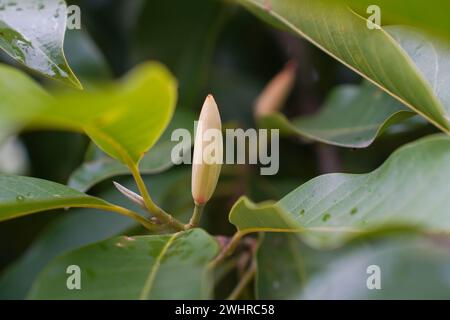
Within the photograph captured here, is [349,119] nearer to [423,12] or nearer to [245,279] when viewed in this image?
[245,279]

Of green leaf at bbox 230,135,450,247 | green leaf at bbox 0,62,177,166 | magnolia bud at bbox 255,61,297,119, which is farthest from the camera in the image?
magnolia bud at bbox 255,61,297,119

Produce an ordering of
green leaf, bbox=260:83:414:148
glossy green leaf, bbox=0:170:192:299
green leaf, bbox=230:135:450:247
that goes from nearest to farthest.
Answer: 1. green leaf, bbox=230:135:450:247
2. green leaf, bbox=260:83:414:148
3. glossy green leaf, bbox=0:170:192:299

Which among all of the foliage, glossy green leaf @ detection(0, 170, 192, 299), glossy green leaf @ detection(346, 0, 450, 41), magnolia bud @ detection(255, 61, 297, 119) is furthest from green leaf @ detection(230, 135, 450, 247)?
magnolia bud @ detection(255, 61, 297, 119)

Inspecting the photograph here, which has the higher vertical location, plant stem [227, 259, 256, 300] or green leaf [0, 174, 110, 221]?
green leaf [0, 174, 110, 221]

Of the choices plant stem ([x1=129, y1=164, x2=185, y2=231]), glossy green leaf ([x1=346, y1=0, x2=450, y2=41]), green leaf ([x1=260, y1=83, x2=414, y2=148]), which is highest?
green leaf ([x1=260, y1=83, x2=414, y2=148])

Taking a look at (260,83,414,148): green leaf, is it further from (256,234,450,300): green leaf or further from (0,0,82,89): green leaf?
(0,0,82,89): green leaf

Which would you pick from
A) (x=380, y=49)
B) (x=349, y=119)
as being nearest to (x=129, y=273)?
(x=380, y=49)

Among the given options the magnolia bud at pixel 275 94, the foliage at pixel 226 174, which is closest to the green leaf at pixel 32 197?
the foliage at pixel 226 174

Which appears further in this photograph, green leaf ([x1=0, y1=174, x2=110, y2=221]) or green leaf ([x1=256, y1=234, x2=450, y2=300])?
green leaf ([x1=0, y1=174, x2=110, y2=221])
